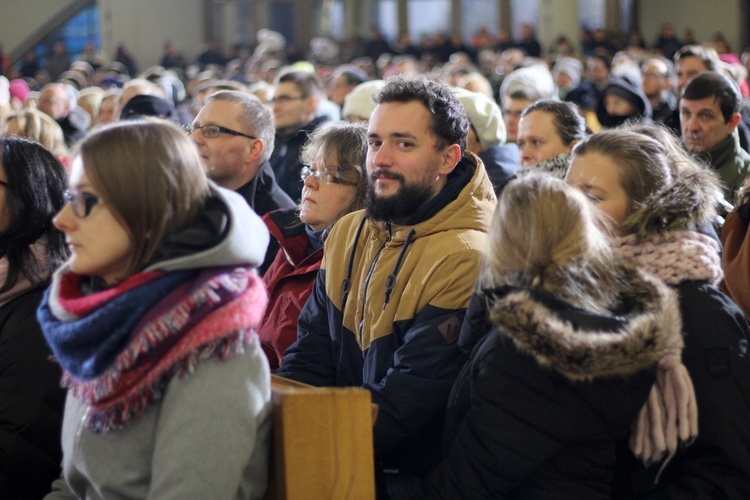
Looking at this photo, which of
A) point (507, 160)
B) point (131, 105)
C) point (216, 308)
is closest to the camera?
point (216, 308)

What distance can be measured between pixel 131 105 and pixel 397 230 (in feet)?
13.4

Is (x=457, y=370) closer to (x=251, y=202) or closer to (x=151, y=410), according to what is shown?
(x=151, y=410)

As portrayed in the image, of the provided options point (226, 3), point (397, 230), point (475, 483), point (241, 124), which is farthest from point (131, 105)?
point (226, 3)

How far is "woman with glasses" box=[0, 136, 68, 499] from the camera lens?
8.13ft

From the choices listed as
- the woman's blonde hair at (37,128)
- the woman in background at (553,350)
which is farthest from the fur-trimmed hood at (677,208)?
the woman's blonde hair at (37,128)

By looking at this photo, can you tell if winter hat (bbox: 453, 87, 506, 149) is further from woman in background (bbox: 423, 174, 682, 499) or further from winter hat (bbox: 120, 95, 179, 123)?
woman in background (bbox: 423, 174, 682, 499)

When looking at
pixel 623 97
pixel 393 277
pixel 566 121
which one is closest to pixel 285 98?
pixel 623 97

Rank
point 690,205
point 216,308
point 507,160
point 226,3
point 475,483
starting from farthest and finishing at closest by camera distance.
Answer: point 226,3 → point 507,160 → point 690,205 → point 475,483 → point 216,308

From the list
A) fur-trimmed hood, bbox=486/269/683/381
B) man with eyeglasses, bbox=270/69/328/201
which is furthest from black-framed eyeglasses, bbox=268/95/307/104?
fur-trimmed hood, bbox=486/269/683/381

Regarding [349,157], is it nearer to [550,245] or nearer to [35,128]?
[550,245]

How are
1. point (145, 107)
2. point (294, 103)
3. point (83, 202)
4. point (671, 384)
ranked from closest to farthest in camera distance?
point (83, 202)
point (671, 384)
point (145, 107)
point (294, 103)

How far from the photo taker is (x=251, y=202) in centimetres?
414

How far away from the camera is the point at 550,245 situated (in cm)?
200

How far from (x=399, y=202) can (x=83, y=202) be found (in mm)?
1075
